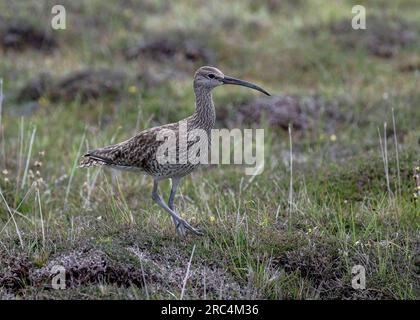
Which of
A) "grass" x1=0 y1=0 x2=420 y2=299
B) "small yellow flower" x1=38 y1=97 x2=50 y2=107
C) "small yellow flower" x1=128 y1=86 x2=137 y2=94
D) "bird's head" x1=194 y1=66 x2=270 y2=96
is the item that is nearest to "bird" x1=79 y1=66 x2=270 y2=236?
"bird's head" x1=194 y1=66 x2=270 y2=96

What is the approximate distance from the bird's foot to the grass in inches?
4.1

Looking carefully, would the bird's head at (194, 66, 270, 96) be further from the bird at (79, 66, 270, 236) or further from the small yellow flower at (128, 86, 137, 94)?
the small yellow flower at (128, 86, 137, 94)

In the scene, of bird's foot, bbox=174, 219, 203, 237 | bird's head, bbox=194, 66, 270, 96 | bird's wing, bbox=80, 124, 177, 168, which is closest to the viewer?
bird's foot, bbox=174, 219, 203, 237

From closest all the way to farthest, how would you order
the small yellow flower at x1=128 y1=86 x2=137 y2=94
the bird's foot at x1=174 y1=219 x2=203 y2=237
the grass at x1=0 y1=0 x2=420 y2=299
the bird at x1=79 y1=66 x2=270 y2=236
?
the grass at x1=0 y1=0 x2=420 y2=299 → the bird's foot at x1=174 y1=219 x2=203 y2=237 → the bird at x1=79 y1=66 x2=270 y2=236 → the small yellow flower at x1=128 y1=86 x2=137 y2=94

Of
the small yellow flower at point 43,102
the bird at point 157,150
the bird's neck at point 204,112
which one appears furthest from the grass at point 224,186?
the bird's neck at point 204,112

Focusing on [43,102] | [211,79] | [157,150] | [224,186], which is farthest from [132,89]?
[157,150]

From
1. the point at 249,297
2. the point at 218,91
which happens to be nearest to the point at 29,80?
the point at 218,91

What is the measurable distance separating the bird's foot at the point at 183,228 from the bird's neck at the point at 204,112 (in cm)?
96

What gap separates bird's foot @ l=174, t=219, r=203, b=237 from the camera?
6.12 meters

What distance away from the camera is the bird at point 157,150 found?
21.3ft

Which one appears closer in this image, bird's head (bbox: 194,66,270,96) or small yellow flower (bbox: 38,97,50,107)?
bird's head (bbox: 194,66,270,96)

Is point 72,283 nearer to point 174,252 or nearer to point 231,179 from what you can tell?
point 174,252

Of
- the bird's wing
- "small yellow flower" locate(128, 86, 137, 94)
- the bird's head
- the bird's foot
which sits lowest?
the bird's foot
